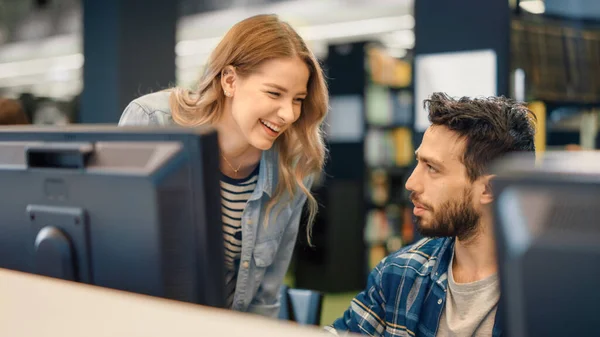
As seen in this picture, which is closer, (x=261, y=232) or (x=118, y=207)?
(x=118, y=207)

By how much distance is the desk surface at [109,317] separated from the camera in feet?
Answer: 2.46

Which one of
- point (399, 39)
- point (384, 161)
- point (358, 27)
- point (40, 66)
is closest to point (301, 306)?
point (384, 161)

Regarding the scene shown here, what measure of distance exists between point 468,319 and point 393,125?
15.8 ft

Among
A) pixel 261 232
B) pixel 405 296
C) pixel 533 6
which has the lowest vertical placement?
pixel 405 296

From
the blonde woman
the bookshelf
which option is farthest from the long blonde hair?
the bookshelf

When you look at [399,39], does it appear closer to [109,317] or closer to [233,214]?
[233,214]

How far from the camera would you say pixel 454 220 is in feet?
5.20

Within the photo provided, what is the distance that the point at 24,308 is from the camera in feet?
2.87

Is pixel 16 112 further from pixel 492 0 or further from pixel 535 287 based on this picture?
pixel 492 0

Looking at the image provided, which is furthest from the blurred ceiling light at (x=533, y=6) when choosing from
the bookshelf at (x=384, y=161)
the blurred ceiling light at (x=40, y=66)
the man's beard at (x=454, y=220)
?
the blurred ceiling light at (x=40, y=66)

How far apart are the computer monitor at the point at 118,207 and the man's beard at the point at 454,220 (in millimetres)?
793

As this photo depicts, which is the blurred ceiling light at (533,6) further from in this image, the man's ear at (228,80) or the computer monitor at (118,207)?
the computer monitor at (118,207)

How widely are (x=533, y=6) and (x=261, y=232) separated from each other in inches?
109

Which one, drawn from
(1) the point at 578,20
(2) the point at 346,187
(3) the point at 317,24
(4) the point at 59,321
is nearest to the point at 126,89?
(2) the point at 346,187
